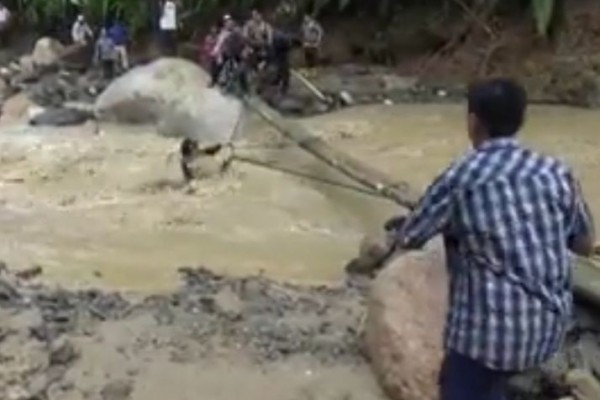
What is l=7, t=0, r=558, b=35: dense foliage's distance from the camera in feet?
57.3

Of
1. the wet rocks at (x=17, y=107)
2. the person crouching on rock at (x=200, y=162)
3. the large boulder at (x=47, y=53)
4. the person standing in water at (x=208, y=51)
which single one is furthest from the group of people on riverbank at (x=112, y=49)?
the person crouching on rock at (x=200, y=162)

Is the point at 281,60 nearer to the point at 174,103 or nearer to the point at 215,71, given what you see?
the point at 215,71

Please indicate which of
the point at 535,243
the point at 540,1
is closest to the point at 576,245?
the point at 535,243

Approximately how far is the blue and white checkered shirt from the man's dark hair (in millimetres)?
34

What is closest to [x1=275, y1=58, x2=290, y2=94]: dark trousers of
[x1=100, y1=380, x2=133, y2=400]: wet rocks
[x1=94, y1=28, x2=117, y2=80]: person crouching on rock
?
[x1=94, y1=28, x2=117, y2=80]: person crouching on rock

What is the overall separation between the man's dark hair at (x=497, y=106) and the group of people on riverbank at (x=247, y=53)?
1282cm

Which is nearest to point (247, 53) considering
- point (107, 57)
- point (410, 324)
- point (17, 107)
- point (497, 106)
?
point (107, 57)

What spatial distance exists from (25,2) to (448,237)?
21904 mm

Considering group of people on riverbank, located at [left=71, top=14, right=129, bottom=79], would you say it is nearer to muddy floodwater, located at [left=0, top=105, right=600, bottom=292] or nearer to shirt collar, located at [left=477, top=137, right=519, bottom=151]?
muddy floodwater, located at [left=0, top=105, right=600, bottom=292]

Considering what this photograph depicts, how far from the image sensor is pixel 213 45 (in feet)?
57.6

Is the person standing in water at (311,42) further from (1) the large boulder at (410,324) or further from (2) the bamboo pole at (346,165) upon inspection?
(1) the large boulder at (410,324)

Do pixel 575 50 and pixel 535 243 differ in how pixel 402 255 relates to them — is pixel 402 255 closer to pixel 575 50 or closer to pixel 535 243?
pixel 535 243

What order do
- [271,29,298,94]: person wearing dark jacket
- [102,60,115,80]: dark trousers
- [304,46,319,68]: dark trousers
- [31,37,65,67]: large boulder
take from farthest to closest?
[31,37,65,67]: large boulder < [102,60,115,80]: dark trousers < [304,46,319,68]: dark trousers < [271,29,298,94]: person wearing dark jacket

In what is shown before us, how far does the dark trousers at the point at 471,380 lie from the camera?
10.5 feet
